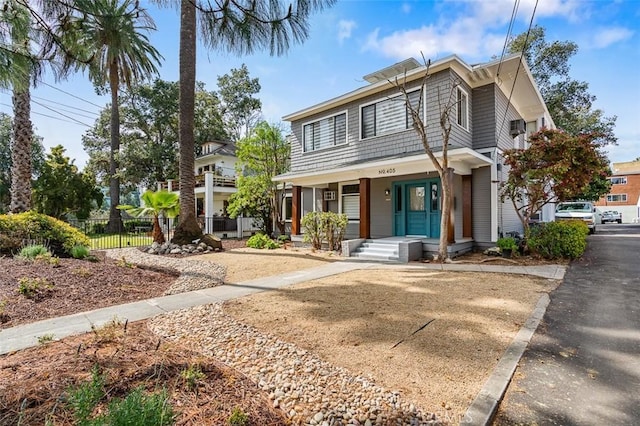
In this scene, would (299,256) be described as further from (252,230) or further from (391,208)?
(252,230)

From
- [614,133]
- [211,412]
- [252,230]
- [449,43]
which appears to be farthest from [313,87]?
[614,133]

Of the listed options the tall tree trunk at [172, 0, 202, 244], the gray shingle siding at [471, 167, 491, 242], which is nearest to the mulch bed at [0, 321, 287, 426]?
the tall tree trunk at [172, 0, 202, 244]

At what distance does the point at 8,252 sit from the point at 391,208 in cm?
1210

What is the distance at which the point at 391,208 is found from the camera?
1315 cm

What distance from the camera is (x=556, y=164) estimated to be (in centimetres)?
909

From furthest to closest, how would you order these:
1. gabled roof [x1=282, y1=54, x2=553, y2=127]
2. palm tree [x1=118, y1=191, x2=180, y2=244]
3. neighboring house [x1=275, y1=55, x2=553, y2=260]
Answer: palm tree [x1=118, y1=191, x2=180, y2=244] → neighboring house [x1=275, y1=55, x2=553, y2=260] → gabled roof [x1=282, y1=54, x2=553, y2=127]

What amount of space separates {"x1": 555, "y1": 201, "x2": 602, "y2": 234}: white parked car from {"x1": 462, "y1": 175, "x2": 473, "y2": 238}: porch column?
33.1ft

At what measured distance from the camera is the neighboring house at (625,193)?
39428 millimetres

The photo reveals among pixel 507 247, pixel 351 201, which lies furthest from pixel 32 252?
pixel 507 247

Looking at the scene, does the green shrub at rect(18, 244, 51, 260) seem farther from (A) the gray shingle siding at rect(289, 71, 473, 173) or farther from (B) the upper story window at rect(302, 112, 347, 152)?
(B) the upper story window at rect(302, 112, 347, 152)

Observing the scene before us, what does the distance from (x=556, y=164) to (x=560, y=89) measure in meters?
20.5

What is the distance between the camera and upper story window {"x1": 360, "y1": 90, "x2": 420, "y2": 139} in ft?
38.7

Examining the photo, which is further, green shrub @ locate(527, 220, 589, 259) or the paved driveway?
green shrub @ locate(527, 220, 589, 259)

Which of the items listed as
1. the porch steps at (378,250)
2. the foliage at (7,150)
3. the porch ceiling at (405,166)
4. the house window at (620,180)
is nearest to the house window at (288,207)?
the porch ceiling at (405,166)
